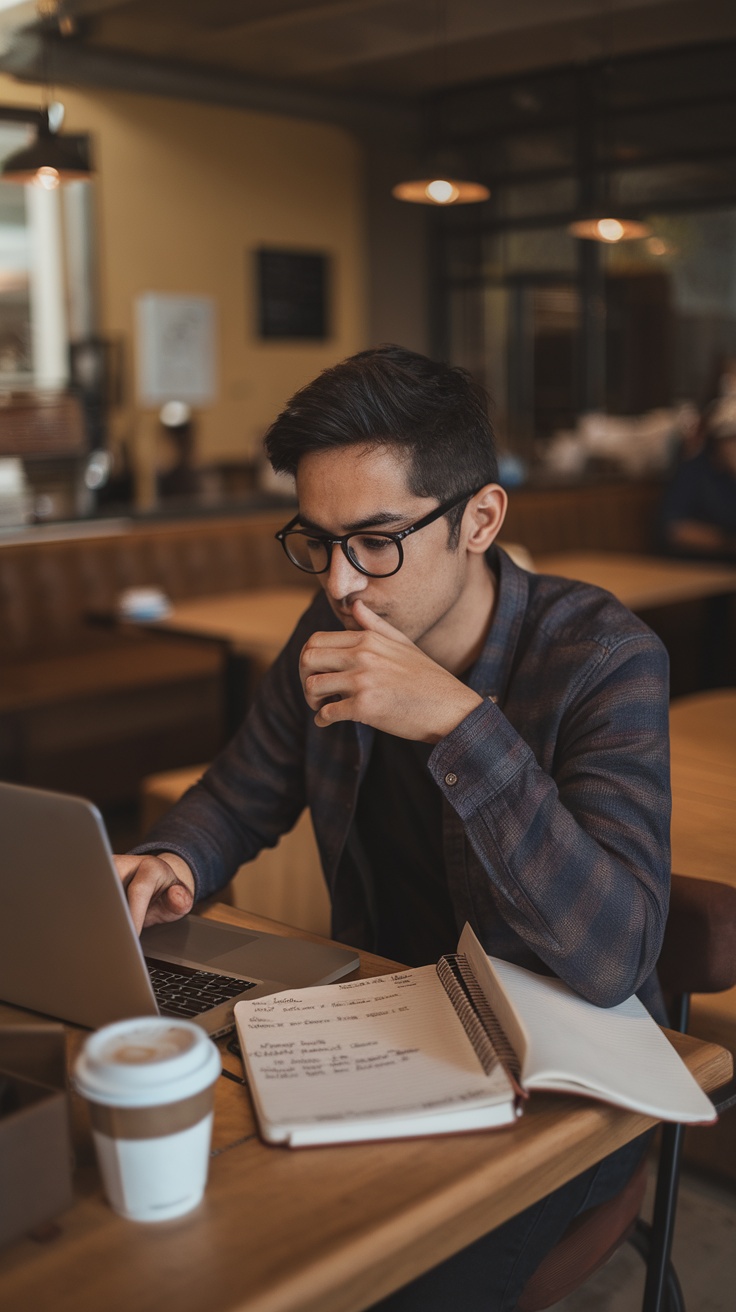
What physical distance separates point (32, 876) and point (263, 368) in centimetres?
861

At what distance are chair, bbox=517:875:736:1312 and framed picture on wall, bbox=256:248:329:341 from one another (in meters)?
8.39

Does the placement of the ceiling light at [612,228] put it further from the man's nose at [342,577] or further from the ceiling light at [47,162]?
the man's nose at [342,577]

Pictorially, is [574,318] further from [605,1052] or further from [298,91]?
[605,1052]

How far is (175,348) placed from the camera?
8641mm

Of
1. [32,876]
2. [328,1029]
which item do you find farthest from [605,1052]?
[32,876]

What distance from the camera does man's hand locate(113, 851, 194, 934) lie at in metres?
1.41

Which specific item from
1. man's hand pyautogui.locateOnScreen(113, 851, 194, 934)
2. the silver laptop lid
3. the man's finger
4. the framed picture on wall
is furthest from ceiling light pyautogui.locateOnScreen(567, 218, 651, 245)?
the silver laptop lid

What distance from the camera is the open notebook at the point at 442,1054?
957mm

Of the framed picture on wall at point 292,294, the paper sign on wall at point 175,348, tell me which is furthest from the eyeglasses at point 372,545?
the framed picture on wall at point 292,294

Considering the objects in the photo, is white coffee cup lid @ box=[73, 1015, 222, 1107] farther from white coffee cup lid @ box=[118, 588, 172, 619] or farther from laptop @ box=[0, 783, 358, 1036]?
white coffee cup lid @ box=[118, 588, 172, 619]

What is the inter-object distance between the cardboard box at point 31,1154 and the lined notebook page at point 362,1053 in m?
0.18

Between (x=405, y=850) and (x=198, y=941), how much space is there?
0.34 metres

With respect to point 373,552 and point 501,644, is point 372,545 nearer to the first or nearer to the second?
point 373,552

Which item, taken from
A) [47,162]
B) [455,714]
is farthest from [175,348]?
[455,714]
